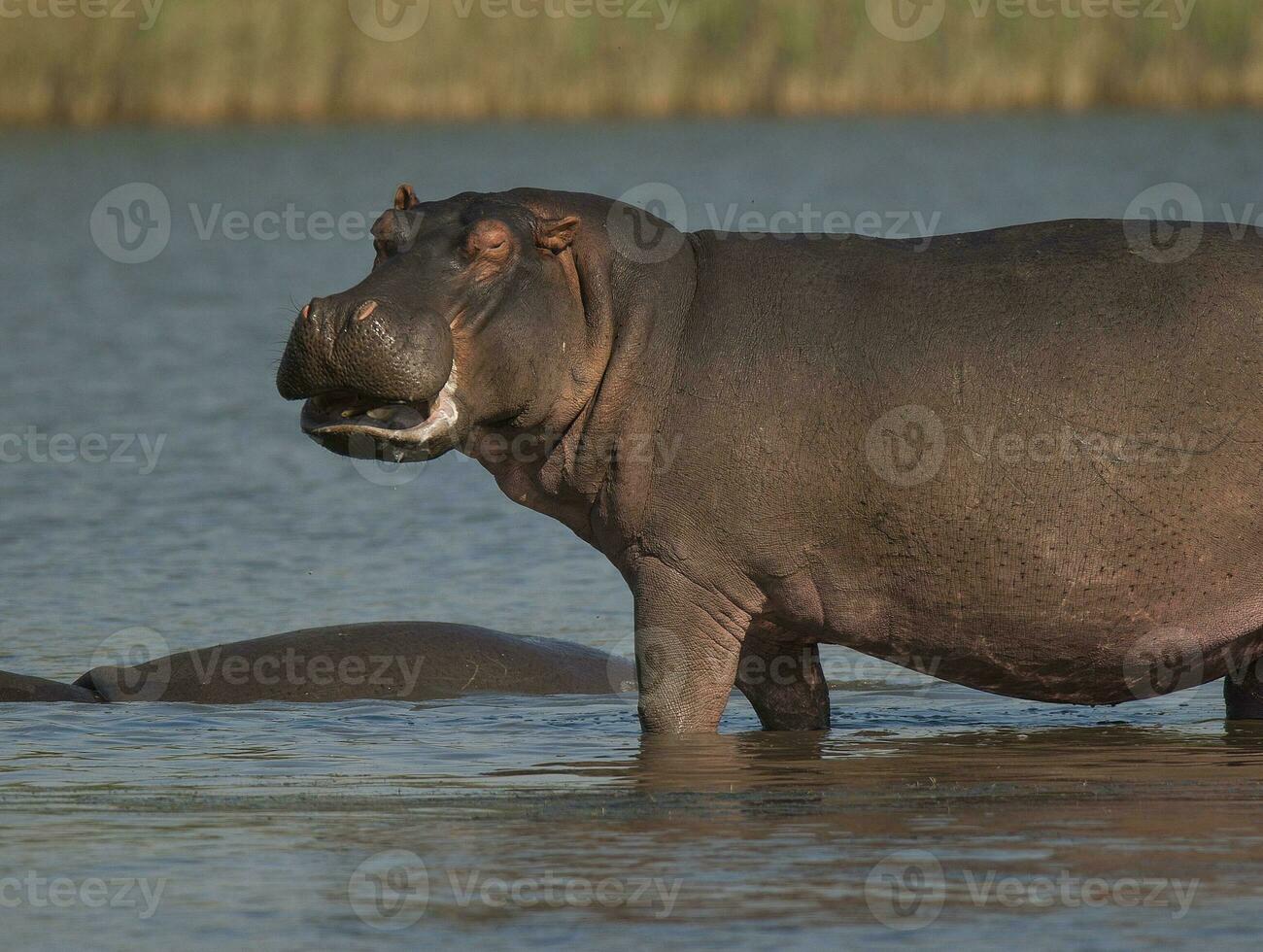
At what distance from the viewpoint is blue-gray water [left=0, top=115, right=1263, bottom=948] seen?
5.16 m

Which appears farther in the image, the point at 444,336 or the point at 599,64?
the point at 599,64

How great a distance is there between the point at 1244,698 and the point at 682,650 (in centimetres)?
215

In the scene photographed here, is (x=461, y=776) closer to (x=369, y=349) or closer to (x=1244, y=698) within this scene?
(x=369, y=349)

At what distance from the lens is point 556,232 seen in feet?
22.8

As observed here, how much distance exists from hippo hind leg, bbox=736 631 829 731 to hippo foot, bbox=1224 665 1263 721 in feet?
4.62

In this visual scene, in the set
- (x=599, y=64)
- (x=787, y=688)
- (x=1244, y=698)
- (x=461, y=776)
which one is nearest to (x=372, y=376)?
(x=461, y=776)

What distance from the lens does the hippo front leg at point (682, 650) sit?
694 cm

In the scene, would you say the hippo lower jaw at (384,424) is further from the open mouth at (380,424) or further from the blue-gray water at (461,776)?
the blue-gray water at (461,776)

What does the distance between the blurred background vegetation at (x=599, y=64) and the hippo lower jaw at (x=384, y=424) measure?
2860 centimetres

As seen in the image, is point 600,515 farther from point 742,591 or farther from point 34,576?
point 34,576

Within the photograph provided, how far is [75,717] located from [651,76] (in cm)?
2789

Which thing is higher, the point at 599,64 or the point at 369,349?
the point at 599,64

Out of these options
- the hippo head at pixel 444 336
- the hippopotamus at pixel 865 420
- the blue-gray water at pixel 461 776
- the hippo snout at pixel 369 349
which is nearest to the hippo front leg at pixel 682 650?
the hippopotamus at pixel 865 420

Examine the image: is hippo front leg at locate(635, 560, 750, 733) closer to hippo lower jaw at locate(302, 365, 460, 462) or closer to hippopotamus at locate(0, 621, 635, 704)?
hippo lower jaw at locate(302, 365, 460, 462)
